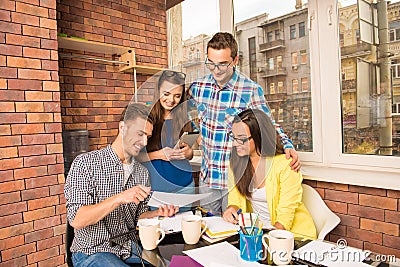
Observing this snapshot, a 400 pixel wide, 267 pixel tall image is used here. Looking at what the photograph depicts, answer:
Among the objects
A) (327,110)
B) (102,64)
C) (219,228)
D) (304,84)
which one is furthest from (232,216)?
(102,64)

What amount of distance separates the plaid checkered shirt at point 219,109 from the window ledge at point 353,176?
1.37ft

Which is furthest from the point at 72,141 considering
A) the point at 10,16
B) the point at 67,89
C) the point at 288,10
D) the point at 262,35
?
the point at 288,10

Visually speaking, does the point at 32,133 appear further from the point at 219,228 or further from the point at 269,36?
the point at 269,36

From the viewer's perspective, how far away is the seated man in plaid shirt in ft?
3.92

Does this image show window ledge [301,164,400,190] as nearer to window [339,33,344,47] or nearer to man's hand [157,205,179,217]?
window [339,33,344,47]

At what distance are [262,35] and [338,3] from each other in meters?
0.57

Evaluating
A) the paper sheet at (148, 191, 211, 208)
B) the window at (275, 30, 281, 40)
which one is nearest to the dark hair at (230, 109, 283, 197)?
the paper sheet at (148, 191, 211, 208)

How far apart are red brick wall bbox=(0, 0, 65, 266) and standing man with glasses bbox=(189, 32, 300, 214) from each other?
1177mm

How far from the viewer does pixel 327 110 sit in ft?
6.19

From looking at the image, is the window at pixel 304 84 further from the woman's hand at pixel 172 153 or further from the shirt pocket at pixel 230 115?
the woman's hand at pixel 172 153

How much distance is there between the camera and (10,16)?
2.03 meters

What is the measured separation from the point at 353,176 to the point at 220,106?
862 millimetres

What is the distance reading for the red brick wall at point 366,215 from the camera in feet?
5.36

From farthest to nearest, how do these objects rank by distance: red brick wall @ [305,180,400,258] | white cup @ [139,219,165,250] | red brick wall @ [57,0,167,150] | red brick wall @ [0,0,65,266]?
red brick wall @ [57,0,167,150]
red brick wall @ [0,0,65,266]
red brick wall @ [305,180,400,258]
white cup @ [139,219,165,250]
